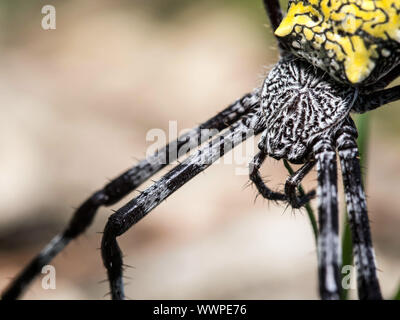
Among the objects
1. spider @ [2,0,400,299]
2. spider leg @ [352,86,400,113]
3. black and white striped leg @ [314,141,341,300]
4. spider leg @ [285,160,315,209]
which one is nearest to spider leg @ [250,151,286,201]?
spider @ [2,0,400,299]

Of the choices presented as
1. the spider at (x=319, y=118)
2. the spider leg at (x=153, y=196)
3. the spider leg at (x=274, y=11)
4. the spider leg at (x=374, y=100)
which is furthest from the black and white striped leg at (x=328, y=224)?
the spider leg at (x=274, y=11)

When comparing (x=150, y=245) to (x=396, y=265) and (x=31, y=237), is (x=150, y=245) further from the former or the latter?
(x=396, y=265)

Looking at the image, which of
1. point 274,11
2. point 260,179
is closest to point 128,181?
point 260,179

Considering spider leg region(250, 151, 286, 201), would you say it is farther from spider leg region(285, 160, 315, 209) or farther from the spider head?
the spider head

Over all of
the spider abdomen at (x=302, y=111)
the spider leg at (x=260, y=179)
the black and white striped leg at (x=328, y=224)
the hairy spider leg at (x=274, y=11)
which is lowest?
the black and white striped leg at (x=328, y=224)

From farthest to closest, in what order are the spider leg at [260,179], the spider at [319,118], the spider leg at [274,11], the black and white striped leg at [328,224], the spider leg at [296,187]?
1. the spider leg at [274,11]
2. the spider leg at [260,179]
3. the spider leg at [296,187]
4. the spider at [319,118]
5. the black and white striped leg at [328,224]

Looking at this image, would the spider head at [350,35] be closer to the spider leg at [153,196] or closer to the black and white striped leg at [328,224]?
the black and white striped leg at [328,224]
